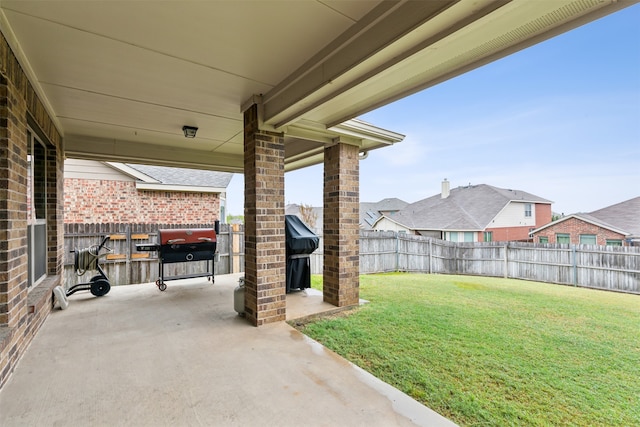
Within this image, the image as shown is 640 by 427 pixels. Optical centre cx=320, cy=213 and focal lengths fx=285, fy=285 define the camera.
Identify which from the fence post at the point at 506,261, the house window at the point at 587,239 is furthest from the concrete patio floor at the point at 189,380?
the house window at the point at 587,239

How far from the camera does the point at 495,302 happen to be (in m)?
5.39

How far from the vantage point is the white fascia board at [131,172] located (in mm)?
8377

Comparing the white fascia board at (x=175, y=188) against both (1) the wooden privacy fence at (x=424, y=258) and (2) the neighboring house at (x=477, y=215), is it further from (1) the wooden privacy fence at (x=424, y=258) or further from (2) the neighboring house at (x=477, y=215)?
(2) the neighboring house at (x=477, y=215)

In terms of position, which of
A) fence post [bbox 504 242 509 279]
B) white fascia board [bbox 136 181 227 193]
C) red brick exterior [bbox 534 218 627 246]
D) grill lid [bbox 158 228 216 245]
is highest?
white fascia board [bbox 136 181 227 193]

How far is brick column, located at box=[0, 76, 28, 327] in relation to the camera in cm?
239

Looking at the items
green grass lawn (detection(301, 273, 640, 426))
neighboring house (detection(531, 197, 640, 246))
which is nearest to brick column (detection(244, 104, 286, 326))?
green grass lawn (detection(301, 273, 640, 426))

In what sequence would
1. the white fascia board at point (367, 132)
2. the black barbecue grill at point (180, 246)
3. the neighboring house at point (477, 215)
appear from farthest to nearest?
the neighboring house at point (477, 215)
the black barbecue grill at point (180, 246)
the white fascia board at point (367, 132)

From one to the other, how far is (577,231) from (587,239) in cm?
52

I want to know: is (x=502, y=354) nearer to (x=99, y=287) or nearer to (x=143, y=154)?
(x=99, y=287)

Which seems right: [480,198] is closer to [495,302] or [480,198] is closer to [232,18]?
[495,302]

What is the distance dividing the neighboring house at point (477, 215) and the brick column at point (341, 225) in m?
14.1

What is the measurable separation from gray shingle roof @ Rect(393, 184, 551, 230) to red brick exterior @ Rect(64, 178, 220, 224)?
13.9 meters

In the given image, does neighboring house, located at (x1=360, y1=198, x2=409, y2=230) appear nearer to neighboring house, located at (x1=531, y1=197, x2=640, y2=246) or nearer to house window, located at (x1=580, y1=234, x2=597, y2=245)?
neighboring house, located at (x1=531, y1=197, x2=640, y2=246)

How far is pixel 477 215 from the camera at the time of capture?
56.6 feet
